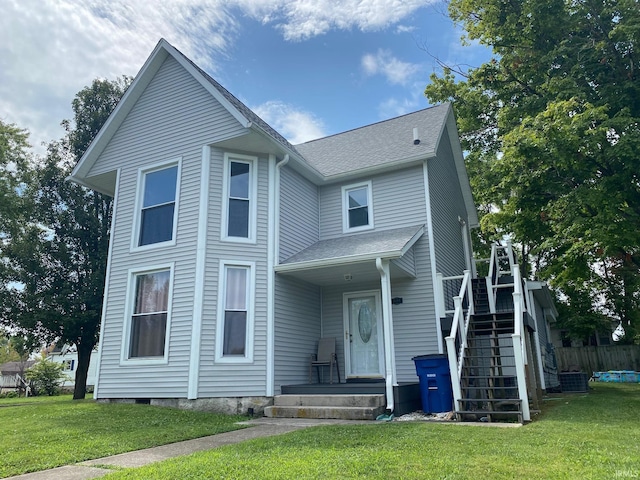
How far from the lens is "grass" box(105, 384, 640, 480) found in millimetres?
3674

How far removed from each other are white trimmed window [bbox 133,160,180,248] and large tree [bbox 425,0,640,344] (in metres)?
8.70

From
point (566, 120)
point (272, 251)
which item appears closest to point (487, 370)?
point (272, 251)

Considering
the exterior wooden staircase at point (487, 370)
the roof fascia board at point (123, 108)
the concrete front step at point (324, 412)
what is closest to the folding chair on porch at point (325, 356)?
the concrete front step at point (324, 412)

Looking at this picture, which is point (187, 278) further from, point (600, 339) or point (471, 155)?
point (600, 339)

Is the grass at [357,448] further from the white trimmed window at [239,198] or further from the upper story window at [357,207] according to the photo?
the upper story window at [357,207]

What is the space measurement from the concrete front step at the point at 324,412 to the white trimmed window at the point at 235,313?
1190mm

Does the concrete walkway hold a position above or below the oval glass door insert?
below

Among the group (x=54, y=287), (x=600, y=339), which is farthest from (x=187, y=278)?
(x=600, y=339)

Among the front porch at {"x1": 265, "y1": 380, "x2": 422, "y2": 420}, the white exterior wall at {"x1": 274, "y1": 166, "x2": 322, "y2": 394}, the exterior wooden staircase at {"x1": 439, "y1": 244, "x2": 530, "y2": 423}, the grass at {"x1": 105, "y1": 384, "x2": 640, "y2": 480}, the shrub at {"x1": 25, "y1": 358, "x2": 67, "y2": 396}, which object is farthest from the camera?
the shrub at {"x1": 25, "y1": 358, "x2": 67, "y2": 396}

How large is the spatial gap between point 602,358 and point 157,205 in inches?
902

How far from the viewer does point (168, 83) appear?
10.8m

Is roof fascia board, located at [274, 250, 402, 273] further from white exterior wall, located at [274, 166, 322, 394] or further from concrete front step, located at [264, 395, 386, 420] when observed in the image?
concrete front step, located at [264, 395, 386, 420]

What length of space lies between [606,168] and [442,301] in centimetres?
633

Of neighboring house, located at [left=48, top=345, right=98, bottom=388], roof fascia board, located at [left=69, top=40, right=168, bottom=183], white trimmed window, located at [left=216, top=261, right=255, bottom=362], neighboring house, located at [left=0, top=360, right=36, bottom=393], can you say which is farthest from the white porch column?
neighboring house, located at [left=0, top=360, right=36, bottom=393]
